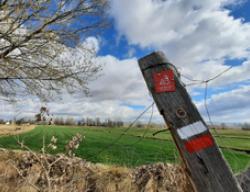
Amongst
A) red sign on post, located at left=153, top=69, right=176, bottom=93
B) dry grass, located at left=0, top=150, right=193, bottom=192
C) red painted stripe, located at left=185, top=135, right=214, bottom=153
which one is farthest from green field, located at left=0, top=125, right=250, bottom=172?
red painted stripe, located at left=185, top=135, right=214, bottom=153

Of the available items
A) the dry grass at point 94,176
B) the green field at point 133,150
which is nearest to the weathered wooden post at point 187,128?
the green field at point 133,150

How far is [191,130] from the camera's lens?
2.15m

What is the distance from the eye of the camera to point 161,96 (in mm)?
2277

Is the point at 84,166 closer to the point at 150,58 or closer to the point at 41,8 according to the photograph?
the point at 150,58

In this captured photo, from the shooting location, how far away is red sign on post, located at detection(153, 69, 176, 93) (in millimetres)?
2279

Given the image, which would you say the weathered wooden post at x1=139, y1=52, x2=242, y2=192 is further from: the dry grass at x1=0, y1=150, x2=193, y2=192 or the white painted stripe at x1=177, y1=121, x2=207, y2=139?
the dry grass at x1=0, y1=150, x2=193, y2=192

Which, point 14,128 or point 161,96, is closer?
point 161,96

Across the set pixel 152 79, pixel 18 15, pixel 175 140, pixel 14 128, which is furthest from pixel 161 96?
pixel 18 15

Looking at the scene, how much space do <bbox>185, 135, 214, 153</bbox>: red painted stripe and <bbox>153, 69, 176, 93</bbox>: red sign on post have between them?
0.33m

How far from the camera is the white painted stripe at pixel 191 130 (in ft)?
7.02

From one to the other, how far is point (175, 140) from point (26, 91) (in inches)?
551

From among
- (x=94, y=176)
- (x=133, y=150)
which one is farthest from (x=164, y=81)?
(x=133, y=150)

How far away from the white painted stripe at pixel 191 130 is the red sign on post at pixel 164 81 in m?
0.24

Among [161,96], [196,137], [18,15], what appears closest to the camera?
[196,137]
